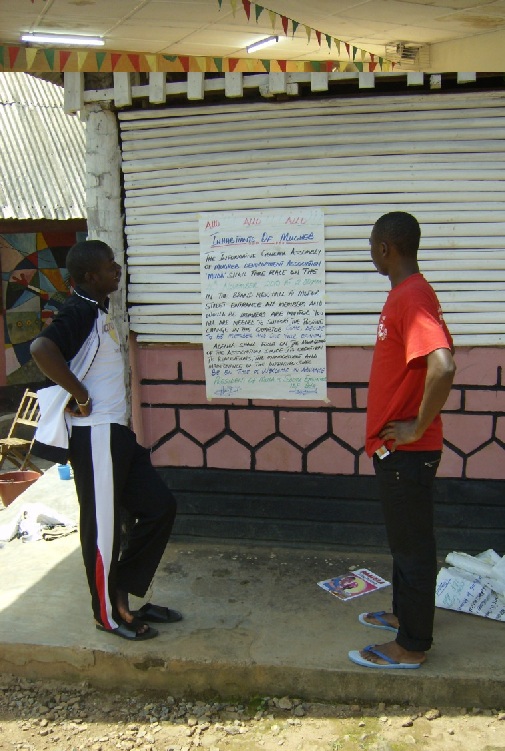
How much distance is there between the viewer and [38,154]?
9383mm

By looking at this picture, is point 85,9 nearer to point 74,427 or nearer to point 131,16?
point 131,16

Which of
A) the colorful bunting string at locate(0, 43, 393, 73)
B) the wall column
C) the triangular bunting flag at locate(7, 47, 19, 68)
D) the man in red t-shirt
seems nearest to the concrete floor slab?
the man in red t-shirt

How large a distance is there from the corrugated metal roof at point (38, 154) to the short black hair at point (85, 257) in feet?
18.3

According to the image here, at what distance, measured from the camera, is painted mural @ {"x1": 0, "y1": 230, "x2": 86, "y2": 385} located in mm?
9867

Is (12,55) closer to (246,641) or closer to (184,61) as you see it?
(184,61)

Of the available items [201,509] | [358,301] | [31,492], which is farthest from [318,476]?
[31,492]

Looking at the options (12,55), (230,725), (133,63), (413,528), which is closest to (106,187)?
(413,528)

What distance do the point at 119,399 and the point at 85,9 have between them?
15.7 feet

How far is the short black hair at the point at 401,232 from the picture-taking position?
112 inches

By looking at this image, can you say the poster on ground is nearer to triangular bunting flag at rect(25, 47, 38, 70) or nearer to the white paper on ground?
the white paper on ground

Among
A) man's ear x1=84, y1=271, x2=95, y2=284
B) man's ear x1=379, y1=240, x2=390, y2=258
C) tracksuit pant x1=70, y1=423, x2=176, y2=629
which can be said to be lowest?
tracksuit pant x1=70, y1=423, x2=176, y2=629

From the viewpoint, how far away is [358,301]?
12.7 ft

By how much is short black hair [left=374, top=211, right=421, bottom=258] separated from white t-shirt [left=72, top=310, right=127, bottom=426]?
1.19 metres

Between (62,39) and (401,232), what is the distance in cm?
648
